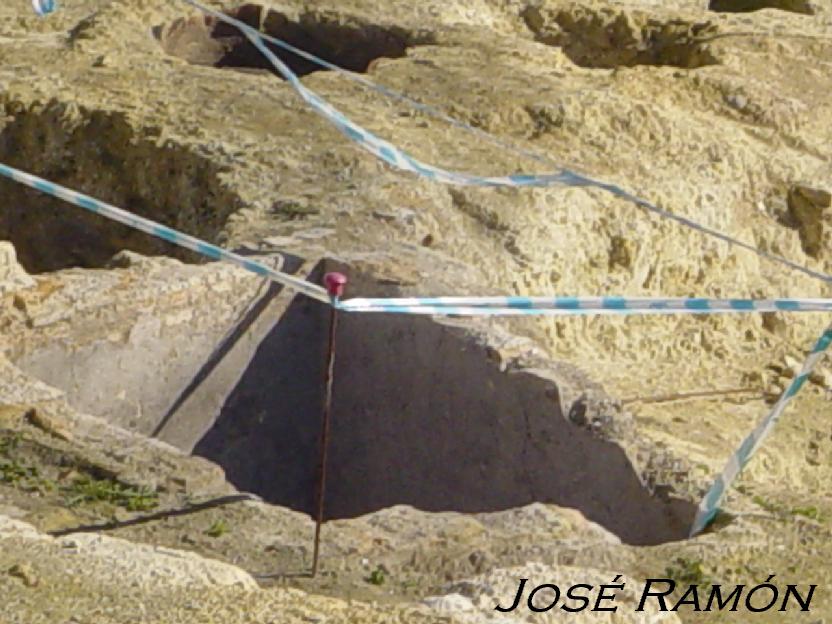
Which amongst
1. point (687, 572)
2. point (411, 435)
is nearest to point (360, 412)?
point (411, 435)

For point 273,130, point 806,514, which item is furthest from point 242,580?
point 273,130

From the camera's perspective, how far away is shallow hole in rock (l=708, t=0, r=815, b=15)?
18.7m

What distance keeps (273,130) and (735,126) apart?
332 centimetres

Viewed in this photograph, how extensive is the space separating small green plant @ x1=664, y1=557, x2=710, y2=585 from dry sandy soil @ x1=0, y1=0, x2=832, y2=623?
1 centimetres

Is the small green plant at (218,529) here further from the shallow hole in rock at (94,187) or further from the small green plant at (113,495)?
the shallow hole in rock at (94,187)

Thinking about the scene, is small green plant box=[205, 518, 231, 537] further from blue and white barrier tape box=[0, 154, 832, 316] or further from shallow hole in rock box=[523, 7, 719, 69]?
shallow hole in rock box=[523, 7, 719, 69]

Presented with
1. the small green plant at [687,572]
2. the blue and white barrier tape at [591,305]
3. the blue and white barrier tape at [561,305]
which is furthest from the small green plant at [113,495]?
the small green plant at [687,572]

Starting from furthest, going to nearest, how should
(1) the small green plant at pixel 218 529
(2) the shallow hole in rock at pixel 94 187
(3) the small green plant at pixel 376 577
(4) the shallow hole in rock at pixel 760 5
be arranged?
(4) the shallow hole in rock at pixel 760 5
(2) the shallow hole in rock at pixel 94 187
(1) the small green plant at pixel 218 529
(3) the small green plant at pixel 376 577

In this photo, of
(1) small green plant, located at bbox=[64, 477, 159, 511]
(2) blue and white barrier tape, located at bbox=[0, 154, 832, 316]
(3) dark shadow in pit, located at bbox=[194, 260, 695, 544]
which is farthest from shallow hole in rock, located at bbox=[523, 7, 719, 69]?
(1) small green plant, located at bbox=[64, 477, 159, 511]

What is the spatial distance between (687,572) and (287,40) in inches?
339

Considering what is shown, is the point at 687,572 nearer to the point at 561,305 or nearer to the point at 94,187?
the point at 561,305

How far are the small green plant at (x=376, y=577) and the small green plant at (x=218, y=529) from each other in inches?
23.0

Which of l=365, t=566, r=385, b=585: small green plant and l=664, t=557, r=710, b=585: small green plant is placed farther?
l=664, t=557, r=710, b=585: small green plant

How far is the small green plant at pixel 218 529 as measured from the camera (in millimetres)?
7680
